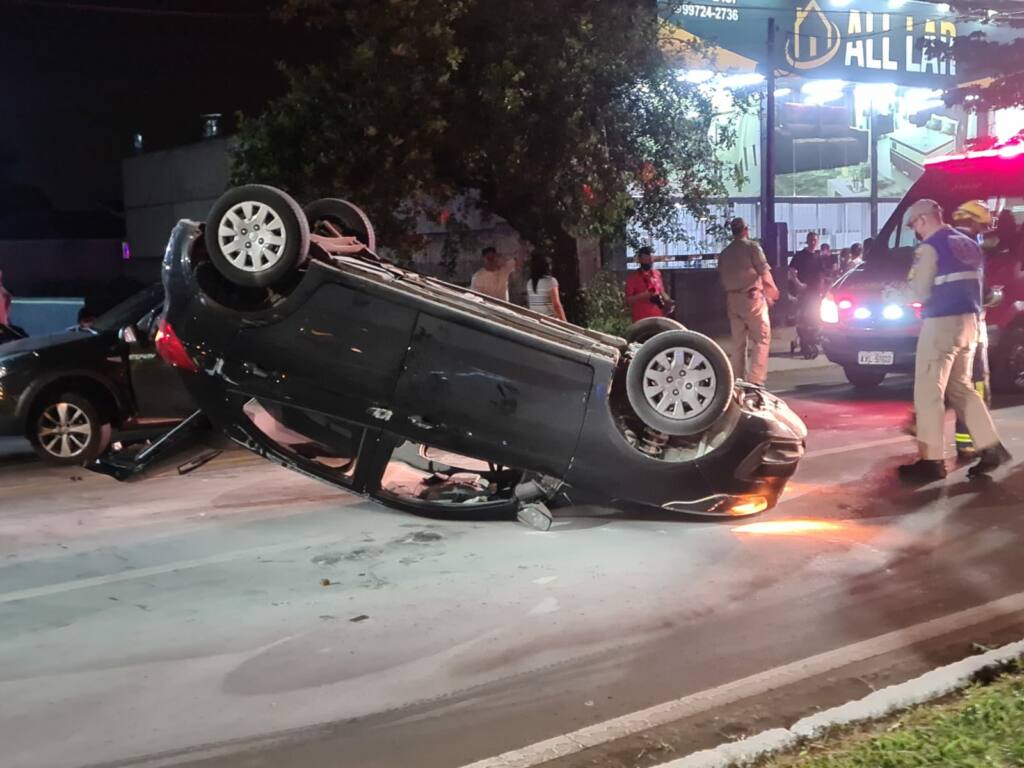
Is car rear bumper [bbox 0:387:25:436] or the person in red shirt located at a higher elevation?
the person in red shirt

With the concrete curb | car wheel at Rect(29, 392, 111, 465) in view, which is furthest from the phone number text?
the concrete curb

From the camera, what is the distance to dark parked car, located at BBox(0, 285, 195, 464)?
8945mm

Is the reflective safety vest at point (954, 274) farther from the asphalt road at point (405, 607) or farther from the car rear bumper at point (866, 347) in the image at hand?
the car rear bumper at point (866, 347)

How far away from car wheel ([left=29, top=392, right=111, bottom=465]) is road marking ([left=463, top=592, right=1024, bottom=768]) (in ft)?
20.1

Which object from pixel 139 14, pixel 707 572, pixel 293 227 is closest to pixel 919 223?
pixel 707 572

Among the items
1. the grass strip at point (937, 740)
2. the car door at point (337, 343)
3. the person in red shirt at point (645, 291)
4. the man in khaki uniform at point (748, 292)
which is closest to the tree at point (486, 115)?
the person in red shirt at point (645, 291)

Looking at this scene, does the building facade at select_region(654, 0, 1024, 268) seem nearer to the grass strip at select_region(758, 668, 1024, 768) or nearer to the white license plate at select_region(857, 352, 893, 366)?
the white license plate at select_region(857, 352, 893, 366)

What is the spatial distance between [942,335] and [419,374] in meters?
4.01

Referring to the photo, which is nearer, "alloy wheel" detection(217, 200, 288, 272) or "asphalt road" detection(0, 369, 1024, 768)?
"asphalt road" detection(0, 369, 1024, 768)

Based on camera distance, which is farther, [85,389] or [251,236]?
[85,389]

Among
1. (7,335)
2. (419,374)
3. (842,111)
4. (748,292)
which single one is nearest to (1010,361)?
(748,292)

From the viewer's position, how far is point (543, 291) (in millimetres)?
11922

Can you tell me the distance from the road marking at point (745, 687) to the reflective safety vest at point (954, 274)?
9.22 feet

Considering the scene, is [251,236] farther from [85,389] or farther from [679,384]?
[85,389]
